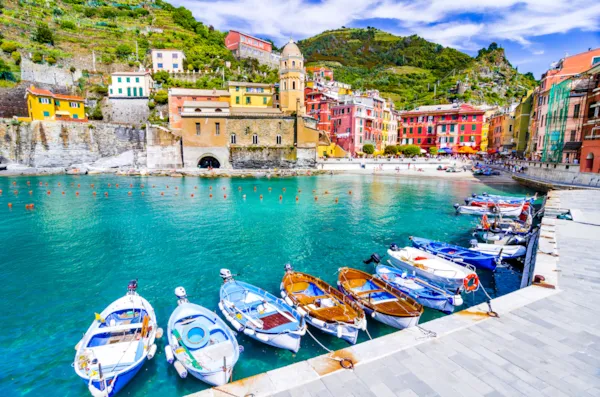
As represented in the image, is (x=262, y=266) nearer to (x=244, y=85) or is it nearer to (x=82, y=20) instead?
(x=244, y=85)

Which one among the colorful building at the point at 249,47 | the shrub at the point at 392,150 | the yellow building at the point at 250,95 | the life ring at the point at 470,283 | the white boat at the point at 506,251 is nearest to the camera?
the life ring at the point at 470,283

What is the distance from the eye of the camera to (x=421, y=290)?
11.4 meters

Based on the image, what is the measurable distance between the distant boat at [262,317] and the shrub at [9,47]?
80638mm

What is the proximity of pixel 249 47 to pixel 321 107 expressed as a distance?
121ft

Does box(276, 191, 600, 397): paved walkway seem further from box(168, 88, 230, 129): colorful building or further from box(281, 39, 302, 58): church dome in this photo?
box(168, 88, 230, 129): colorful building

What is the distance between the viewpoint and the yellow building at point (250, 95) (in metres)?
60.3

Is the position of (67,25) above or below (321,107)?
above

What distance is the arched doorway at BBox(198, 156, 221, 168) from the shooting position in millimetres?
57069

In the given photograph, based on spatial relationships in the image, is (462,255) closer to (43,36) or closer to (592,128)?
(592,128)

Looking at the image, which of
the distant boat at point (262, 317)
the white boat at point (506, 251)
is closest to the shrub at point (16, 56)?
the distant boat at point (262, 317)

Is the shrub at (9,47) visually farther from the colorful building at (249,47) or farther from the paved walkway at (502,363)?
the paved walkway at (502,363)

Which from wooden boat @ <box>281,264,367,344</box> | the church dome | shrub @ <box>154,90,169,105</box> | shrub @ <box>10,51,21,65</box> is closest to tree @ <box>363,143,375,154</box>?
the church dome

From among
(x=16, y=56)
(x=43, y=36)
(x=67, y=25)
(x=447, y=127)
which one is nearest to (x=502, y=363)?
(x=447, y=127)

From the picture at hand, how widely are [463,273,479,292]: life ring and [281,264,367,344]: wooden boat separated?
4666mm
